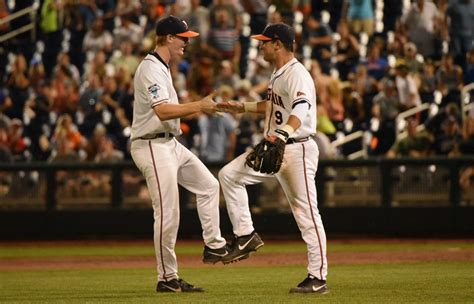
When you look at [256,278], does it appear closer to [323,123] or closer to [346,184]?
[346,184]

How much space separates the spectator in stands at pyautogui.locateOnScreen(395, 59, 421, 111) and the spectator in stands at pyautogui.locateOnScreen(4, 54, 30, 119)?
22.8ft

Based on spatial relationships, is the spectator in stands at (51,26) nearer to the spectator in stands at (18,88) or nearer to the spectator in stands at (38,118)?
the spectator in stands at (18,88)

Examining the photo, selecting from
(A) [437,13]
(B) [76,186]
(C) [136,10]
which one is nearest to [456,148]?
(A) [437,13]

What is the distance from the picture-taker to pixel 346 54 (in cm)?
1953

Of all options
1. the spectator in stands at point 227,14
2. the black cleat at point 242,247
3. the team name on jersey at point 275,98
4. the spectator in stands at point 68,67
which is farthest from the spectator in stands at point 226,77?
the black cleat at point 242,247

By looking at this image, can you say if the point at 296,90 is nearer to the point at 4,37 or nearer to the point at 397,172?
the point at 397,172

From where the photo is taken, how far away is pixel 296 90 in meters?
9.12

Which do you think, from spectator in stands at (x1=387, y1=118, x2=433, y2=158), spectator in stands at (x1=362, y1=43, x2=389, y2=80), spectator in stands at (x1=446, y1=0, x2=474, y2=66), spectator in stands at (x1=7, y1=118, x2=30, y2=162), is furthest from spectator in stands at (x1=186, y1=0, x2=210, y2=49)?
spectator in stands at (x1=387, y1=118, x2=433, y2=158)

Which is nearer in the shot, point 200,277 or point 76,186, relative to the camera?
point 200,277

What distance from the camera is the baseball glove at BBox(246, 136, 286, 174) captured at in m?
9.01

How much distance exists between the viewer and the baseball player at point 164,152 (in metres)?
9.54

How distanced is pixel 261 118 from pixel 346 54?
207cm

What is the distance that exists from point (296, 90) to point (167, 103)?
3.41 ft

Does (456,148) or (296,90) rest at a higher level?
(296,90)
